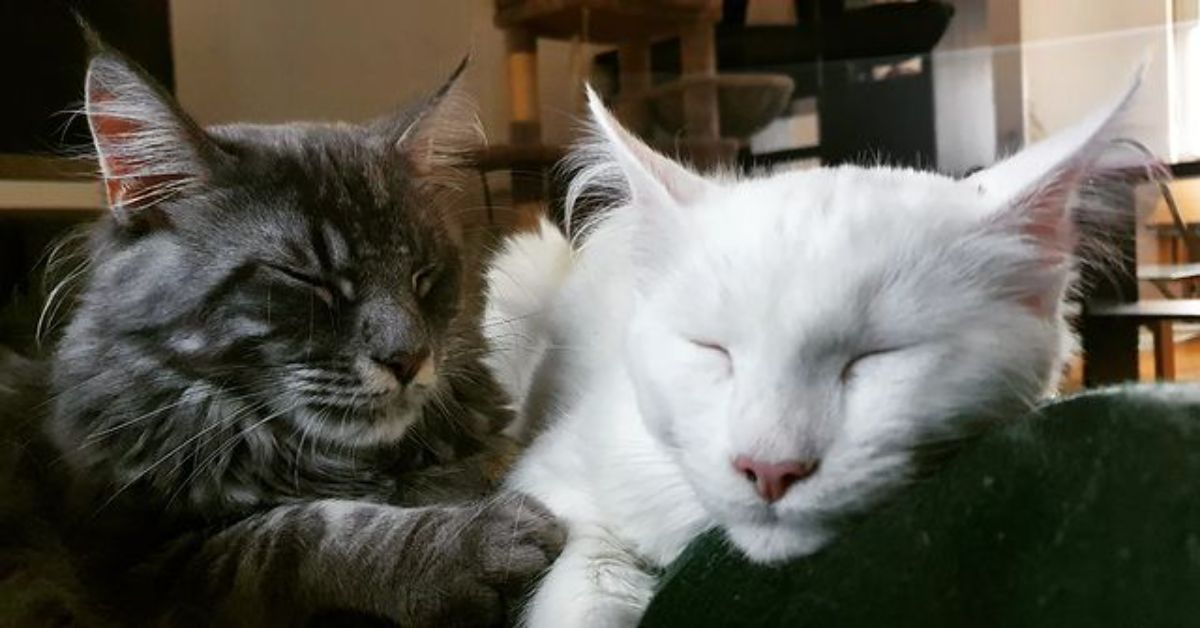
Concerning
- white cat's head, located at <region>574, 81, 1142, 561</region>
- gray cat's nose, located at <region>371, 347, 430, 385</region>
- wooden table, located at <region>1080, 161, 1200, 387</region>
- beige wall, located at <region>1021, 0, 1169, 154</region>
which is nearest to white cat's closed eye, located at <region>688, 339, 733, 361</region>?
white cat's head, located at <region>574, 81, 1142, 561</region>

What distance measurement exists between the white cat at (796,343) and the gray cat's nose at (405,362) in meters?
0.18

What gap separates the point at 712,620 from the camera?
762 mm

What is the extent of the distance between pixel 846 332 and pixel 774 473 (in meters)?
0.11

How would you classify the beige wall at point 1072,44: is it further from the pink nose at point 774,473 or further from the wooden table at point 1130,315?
the pink nose at point 774,473

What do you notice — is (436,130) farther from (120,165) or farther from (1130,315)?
(1130,315)

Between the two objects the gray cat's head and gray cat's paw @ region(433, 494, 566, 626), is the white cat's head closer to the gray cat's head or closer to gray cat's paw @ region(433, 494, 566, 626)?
gray cat's paw @ region(433, 494, 566, 626)

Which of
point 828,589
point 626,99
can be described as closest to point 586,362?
point 828,589

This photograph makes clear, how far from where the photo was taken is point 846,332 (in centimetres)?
77

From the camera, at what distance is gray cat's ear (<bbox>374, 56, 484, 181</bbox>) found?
1292 millimetres

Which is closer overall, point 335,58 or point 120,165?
point 120,165

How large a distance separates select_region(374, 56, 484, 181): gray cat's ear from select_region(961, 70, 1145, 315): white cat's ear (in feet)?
2.18

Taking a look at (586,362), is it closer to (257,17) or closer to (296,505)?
(296,505)

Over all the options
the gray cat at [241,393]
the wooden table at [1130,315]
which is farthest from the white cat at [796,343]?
the wooden table at [1130,315]

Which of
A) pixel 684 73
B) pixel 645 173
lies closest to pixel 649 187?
pixel 645 173
